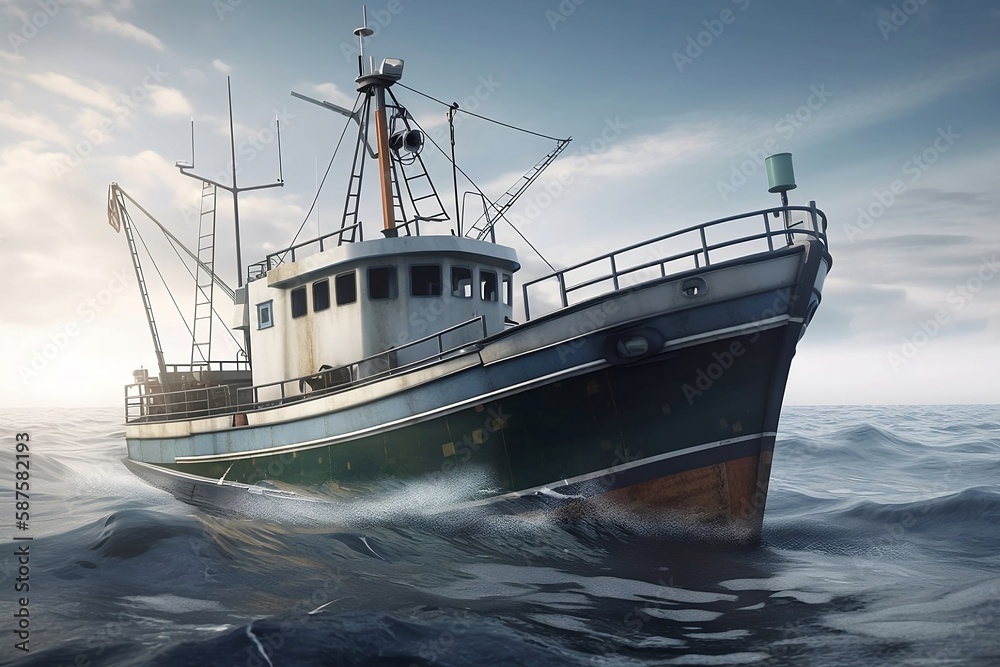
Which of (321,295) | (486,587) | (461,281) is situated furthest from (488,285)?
(486,587)

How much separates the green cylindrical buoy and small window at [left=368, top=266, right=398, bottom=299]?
6.59 metres

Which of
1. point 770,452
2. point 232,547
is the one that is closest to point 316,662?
point 232,547

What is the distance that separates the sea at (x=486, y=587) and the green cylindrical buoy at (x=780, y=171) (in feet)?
16.3

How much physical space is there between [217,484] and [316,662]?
11.1m

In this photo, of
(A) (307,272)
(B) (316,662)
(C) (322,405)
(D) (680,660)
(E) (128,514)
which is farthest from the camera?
(A) (307,272)

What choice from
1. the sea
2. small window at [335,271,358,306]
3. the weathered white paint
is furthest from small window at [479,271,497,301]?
the sea

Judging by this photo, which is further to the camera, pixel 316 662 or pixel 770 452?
pixel 770 452

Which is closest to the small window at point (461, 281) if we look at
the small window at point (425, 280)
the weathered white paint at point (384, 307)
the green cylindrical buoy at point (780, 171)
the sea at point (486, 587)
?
the weathered white paint at point (384, 307)

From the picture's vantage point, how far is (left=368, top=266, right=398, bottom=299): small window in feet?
41.3

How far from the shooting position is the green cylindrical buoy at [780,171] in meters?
9.30

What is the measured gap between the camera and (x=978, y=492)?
12.4m

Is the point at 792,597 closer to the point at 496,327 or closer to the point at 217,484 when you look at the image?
the point at 496,327

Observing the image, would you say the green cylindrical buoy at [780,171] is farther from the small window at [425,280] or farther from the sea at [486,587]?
the small window at [425,280]

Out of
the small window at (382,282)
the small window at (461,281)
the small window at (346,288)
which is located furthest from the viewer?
the small window at (461,281)
